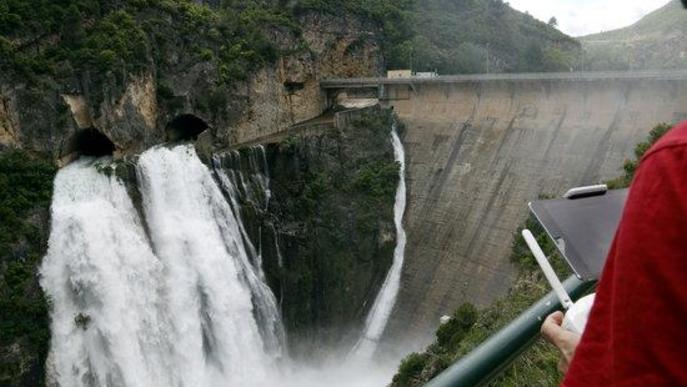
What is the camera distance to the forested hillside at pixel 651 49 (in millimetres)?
45375

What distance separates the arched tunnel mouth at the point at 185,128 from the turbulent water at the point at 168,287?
227cm

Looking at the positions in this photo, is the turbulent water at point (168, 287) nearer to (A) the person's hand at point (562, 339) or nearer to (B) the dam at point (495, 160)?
(B) the dam at point (495, 160)

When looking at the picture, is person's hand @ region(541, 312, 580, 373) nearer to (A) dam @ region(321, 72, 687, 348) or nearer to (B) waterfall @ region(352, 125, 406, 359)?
(A) dam @ region(321, 72, 687, 348)

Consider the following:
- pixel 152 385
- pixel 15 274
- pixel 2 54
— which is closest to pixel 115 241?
pixel 15 274

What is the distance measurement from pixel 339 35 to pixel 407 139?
23.0 feet

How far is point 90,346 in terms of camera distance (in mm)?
14336

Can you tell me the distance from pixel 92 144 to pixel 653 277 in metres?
19.0

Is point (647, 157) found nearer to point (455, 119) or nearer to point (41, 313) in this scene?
point (41, 313)

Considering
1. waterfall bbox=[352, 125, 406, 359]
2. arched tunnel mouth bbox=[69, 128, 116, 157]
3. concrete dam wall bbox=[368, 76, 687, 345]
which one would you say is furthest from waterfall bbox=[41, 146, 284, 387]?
concrete dam wall bbox=[368, 76, 687, 345]

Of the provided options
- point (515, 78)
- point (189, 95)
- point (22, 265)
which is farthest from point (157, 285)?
point (515, 78)

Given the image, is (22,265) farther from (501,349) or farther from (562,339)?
(562,339)

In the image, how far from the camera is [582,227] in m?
1.58

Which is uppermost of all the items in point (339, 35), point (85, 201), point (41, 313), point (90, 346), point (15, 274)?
point (339, 35)

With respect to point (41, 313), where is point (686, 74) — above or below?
above
